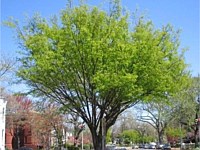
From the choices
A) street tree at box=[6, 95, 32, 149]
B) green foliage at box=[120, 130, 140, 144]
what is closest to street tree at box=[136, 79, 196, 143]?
street tree at box=[6, 95, 32, 149]

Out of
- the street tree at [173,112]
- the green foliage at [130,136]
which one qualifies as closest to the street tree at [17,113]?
the street tree at [173,112]

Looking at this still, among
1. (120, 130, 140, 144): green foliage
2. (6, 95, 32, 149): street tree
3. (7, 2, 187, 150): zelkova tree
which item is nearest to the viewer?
(7, 2, 187, 150): zelkova tree

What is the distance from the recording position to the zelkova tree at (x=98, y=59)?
26141 mm

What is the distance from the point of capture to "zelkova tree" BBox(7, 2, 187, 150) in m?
26.1

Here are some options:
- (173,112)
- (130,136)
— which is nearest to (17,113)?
(173,112)

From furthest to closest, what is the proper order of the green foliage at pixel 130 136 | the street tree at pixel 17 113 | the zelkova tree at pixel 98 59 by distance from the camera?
the green foliage at pixel 130 136 < the street tree at pixel 17 113 < the zelkova tree at pixel 98 59

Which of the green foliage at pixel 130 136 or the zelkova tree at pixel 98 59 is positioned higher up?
the zelkova tree at pixel 98 59

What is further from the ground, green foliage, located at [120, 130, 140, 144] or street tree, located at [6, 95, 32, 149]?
street tree, located at [6, 95, 32, 149]

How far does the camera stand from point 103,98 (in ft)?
96.2

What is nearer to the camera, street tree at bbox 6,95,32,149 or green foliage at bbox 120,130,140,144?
street tree at bbox 6,95,32,149

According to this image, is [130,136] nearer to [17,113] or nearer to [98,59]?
[17,113]

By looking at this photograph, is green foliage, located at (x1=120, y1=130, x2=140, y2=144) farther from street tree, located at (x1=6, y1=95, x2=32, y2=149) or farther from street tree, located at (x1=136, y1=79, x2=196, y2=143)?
street tree, located at (x1=6, y1=95, x2=32, y2=149)

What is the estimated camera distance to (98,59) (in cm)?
2630

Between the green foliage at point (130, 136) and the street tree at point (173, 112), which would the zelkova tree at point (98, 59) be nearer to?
the street tree at point (173, 112)
